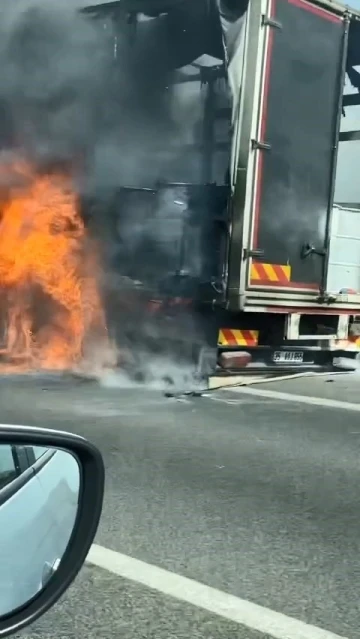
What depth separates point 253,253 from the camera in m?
8.48

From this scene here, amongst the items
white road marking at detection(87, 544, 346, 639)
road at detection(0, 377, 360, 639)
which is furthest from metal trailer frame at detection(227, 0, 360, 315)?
white road marking at detection(87, 544, 346, 639)

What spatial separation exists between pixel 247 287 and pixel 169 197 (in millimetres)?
1145

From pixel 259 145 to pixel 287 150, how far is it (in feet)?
1.35

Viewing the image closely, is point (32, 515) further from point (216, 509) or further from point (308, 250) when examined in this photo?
point (308, 250)

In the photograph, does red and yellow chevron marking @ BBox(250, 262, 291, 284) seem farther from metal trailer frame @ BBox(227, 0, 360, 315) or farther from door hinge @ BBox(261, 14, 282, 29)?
door hinge @ BBox(261, 14, 282, 29)

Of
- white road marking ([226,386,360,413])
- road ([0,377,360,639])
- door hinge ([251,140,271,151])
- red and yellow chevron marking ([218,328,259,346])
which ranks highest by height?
door hinge ([251,140,271,151])

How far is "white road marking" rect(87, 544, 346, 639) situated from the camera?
3250 millimetres

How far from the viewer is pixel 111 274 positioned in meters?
9.23

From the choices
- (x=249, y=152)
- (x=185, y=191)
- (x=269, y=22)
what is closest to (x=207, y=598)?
(x=249, y=152)

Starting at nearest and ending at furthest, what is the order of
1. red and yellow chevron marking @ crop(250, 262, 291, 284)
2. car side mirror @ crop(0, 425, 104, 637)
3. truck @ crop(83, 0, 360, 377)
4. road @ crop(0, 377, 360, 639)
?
car side mirror @ crop(0, 425, 104, 637)
road @ crop(0, 377, 360, 639)
truck @ crop(83, 0, 360, 377)
red and yellow chevron marking @ crop(250, 262, 291, 284)

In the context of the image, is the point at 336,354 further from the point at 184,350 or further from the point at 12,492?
the point at 12,492

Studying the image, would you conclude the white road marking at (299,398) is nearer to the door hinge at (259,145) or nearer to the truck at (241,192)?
the truck at (241,192)

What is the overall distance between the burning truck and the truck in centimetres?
2

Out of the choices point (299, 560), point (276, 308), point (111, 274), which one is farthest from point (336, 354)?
point (299, 560)
